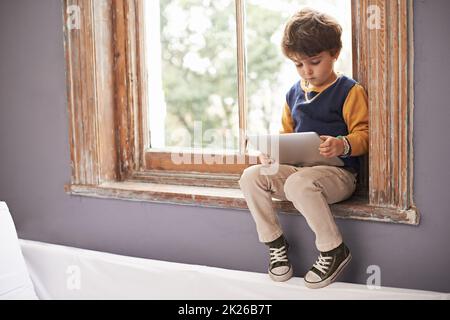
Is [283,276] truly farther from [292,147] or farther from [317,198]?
[292,147]

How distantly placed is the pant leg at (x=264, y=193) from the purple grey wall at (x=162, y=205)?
0.11 metres

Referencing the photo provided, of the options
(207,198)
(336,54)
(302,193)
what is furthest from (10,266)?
(336,54)

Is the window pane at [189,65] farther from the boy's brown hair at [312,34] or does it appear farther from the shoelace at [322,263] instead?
the shoelace at [322,263]

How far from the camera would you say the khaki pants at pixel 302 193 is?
1.63 metres

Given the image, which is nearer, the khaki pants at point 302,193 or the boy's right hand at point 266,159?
the khaki pants at point 302,193

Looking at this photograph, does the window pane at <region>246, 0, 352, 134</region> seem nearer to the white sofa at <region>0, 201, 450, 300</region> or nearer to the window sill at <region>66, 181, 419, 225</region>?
the window sill at <region>66, 181, 419, 225</region>

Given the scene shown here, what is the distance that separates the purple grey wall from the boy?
0.10m

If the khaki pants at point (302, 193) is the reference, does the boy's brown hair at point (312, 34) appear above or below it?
above

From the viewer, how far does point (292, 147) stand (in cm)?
169

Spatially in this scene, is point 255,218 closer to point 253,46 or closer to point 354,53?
point 354,53

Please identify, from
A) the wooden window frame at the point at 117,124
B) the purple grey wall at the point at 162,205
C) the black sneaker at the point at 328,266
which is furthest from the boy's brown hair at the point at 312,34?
the black sneaker at the point at 328,266

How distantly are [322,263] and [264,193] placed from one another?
0.86ft
